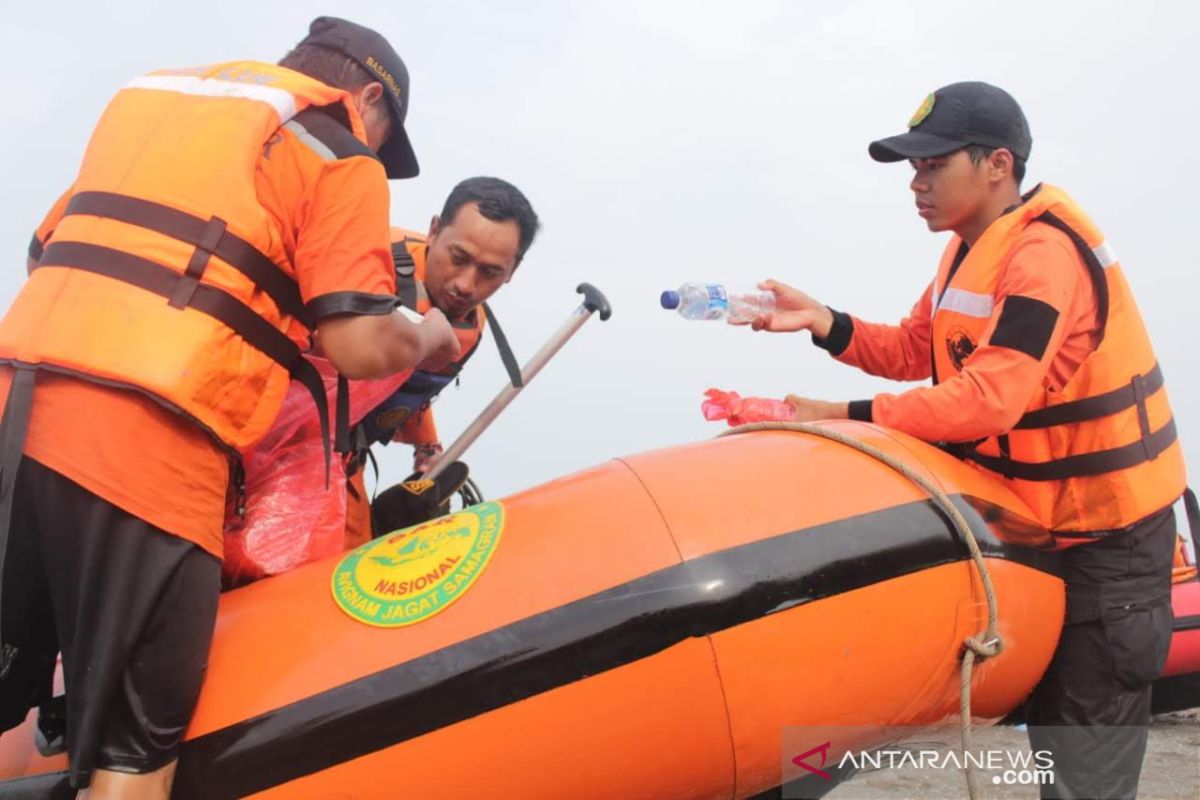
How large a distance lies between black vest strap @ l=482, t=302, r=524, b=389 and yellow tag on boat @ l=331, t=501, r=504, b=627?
87cm

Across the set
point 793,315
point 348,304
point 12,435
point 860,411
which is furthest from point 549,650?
point 793,315

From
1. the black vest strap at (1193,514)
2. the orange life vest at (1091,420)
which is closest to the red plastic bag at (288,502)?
the orange life vest at (1091,420)

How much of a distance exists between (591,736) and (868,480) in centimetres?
87

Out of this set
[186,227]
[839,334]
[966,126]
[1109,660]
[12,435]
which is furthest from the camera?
[839,334]

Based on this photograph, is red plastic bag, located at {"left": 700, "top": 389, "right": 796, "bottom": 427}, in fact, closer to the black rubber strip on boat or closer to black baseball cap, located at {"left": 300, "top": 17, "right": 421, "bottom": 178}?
the black rubber strip on boat

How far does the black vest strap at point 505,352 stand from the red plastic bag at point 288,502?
0.64m

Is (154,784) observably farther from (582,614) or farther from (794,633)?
(794,633)

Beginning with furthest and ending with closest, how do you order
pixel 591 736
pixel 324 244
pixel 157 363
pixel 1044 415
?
pixel 1044 415 → pixel 591 736 → pixel 324 244 → pixel 157 363

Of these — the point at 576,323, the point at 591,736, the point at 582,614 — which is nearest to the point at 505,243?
the point at 576,323

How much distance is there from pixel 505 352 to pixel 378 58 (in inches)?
41.9

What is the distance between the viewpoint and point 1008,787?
4.45 meters

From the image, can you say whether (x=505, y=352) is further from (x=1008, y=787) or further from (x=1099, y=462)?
(x=1008, y=787)

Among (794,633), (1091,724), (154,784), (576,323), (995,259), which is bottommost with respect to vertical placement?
(1091,724)

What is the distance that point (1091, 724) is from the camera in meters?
2.39
